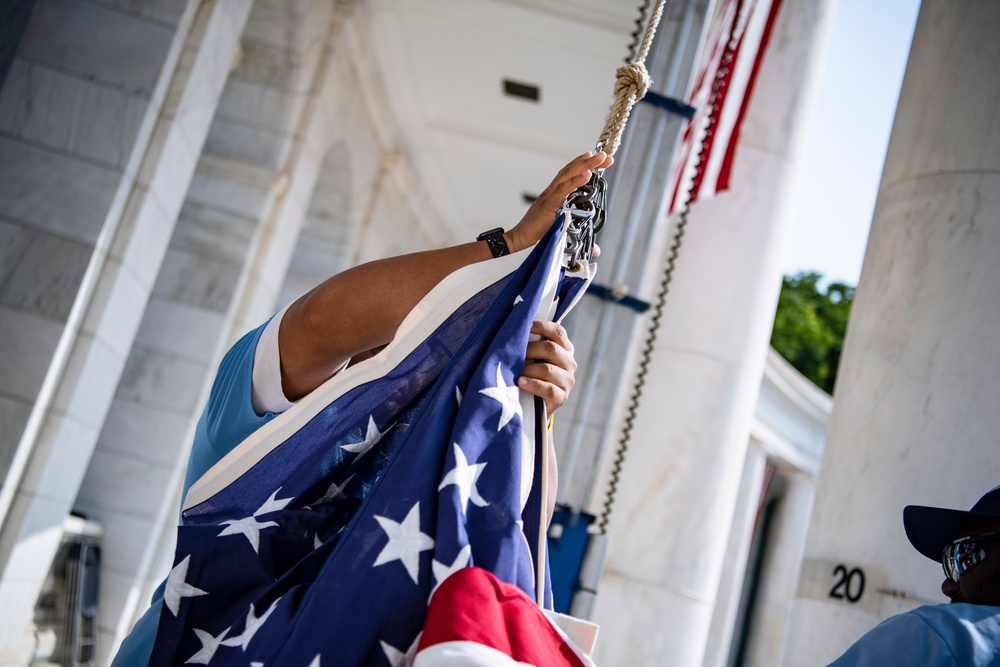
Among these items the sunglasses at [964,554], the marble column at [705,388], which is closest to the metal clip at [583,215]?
the sunglasses at [964,554]

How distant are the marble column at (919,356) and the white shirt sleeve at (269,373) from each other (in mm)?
2815

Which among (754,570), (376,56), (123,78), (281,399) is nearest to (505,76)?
(376,56)

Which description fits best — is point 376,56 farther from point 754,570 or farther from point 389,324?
point 754,570

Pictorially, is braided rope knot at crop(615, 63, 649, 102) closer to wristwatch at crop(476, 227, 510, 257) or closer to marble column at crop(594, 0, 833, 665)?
wristwatch at crop(476, 227, 510, 257)

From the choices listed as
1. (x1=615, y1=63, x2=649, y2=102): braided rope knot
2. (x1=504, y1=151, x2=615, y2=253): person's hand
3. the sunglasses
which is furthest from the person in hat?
(x1=615, y1=63, x2=649, y2=102): braided rope knot

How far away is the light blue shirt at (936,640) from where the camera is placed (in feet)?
6.52

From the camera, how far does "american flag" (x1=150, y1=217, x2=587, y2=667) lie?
153 cm

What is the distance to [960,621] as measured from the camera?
2059 millimetres

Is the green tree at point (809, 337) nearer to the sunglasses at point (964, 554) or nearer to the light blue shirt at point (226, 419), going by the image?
the sunglasses at point (964, 554)

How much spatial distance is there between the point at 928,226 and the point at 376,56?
1032 cm

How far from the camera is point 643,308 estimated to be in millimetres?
4289

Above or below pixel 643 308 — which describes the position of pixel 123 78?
above

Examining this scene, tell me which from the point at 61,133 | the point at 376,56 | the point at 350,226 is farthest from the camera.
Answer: the point at 350,226

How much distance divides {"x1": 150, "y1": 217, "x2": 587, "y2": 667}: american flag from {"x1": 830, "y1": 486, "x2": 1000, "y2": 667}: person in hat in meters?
0.98
